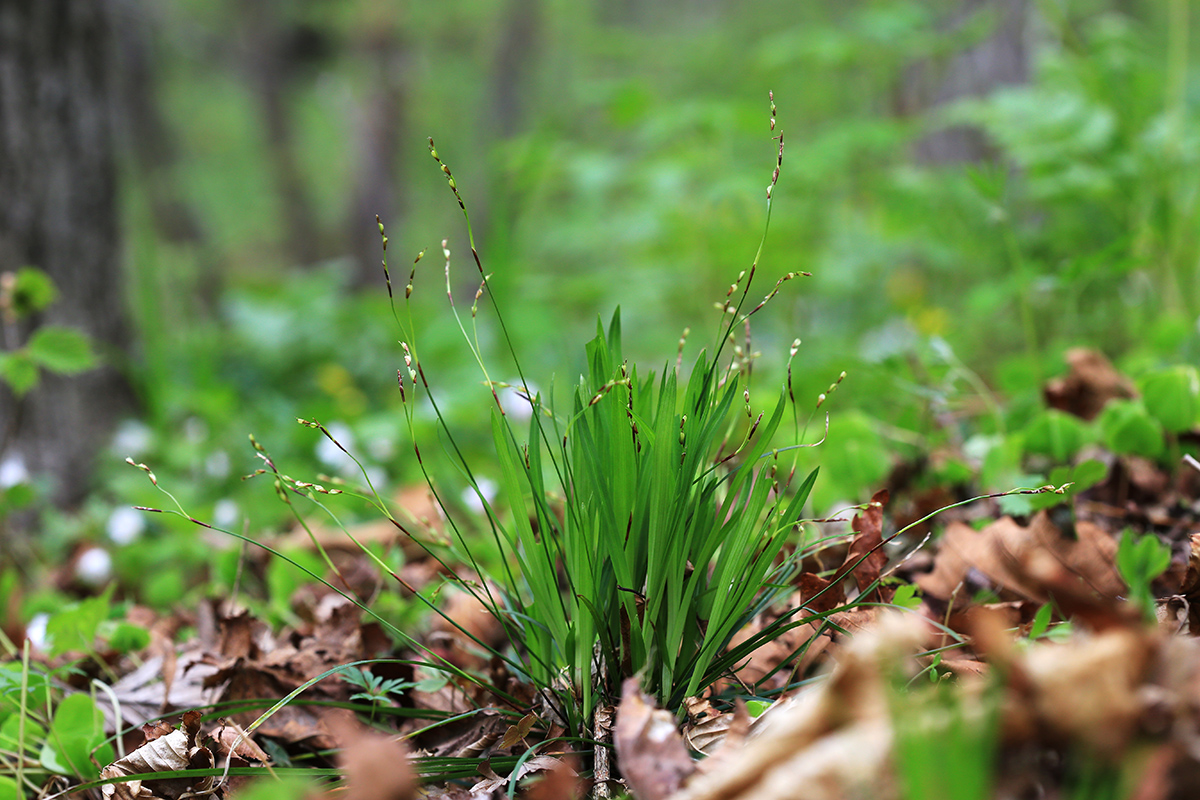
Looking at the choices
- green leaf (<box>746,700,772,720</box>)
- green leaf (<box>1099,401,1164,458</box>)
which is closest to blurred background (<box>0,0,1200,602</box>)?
green leaf (<box>1099,401,1164,458</box>)

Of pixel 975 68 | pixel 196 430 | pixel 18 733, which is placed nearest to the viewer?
pixel 18 733

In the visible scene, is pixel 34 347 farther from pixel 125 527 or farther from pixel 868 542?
pixel 868 542

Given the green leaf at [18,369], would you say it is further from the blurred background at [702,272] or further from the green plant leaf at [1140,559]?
the green plant leaf at [1140,559]

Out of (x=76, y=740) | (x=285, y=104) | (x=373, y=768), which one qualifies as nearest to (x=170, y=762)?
(x=76, y=740)

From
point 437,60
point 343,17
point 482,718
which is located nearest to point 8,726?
point 482,718

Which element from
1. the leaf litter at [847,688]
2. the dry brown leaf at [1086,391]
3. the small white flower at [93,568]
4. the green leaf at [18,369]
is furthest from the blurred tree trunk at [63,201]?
the dry brown leaf at [1086,391]

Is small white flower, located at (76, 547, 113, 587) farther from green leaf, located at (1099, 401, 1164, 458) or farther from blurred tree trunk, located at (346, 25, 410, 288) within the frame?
blurred tree trunk, located at (346, 25, 410, 288)
